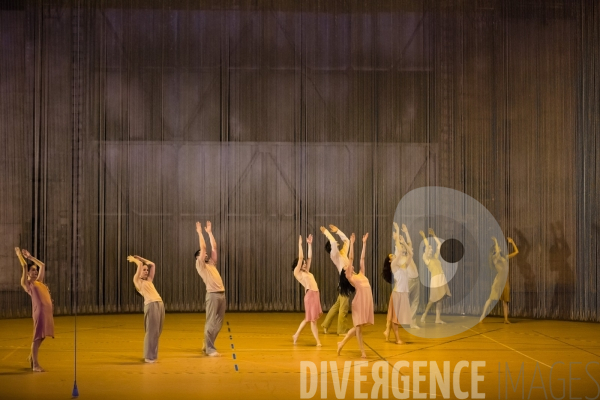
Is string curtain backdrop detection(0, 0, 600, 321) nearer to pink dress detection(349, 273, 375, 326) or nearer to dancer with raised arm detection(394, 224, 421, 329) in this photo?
dancer with raised arm detection(394, 224, 421, 329)

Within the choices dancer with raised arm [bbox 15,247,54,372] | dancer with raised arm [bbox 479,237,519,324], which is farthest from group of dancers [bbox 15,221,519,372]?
dancer with raised arm [bbox 479,237,519,324]

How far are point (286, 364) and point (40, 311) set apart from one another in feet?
10.3

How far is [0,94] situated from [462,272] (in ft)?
34.6

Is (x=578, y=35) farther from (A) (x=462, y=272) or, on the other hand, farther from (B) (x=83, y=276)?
(B) (x=83, y=276)

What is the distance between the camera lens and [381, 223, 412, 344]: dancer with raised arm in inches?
476

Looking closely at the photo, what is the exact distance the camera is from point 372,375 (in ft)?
30.1

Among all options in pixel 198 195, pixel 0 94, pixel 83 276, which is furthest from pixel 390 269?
pixel 0 94

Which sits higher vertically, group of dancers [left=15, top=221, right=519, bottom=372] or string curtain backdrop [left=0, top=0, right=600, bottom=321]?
string curtain backdrop [left=0, top=0, right=600, bottom=321]

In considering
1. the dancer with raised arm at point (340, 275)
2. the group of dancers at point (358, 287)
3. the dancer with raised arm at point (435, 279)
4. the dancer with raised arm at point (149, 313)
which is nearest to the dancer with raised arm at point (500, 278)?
the dancer with raised arm at point (435, 279)

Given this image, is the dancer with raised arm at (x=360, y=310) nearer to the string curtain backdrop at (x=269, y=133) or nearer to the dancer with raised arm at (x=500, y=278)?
the dancer with raised arm at (x=500, y=278)

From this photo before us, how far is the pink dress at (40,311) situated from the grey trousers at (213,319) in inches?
80.9

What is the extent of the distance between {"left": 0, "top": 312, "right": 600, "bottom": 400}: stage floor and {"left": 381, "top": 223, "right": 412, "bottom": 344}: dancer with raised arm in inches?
14.8

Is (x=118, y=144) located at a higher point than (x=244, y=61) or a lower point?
lower

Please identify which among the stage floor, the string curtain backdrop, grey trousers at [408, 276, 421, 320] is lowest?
the stage floor
